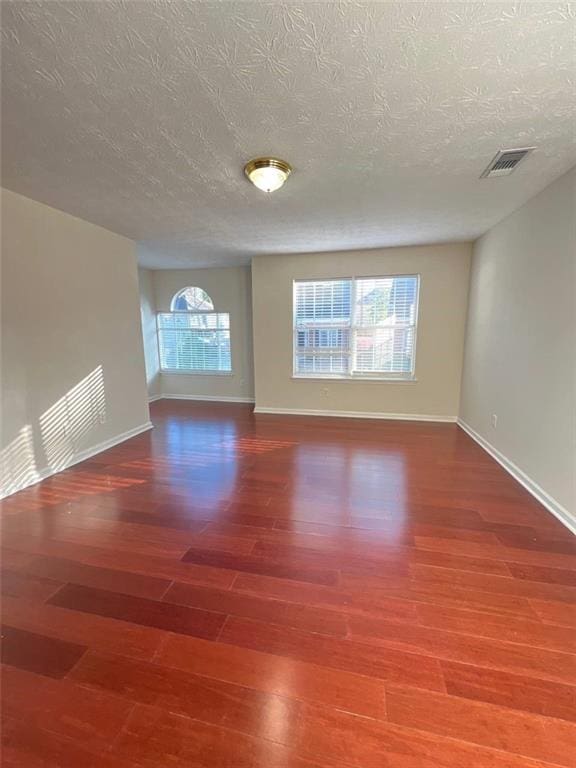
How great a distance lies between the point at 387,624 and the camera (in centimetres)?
143

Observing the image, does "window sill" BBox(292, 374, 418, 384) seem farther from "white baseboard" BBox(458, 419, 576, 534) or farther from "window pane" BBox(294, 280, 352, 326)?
"white baseboard" BBox(458, 419, 576, 534)

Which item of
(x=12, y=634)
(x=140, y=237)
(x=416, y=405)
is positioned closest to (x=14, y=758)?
(x=12, y=634)

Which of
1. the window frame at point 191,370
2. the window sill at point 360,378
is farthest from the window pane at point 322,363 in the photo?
the window frame at point 191,370

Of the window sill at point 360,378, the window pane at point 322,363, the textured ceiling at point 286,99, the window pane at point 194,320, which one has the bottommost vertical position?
the window sill at point 360,378

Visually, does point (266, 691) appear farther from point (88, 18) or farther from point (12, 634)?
point (88, 18)

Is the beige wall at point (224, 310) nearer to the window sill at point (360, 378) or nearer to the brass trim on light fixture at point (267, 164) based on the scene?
the window sill at point (360, 378)

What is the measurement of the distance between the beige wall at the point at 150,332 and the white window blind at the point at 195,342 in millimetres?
129

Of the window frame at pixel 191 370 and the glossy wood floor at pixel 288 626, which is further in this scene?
the window frame at pixel 191 370

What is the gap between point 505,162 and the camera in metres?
2.14

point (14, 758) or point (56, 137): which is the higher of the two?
point (56, 137)

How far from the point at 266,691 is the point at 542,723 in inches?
Answer: 37.6

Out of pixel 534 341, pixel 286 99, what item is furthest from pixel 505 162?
pixel 286 99

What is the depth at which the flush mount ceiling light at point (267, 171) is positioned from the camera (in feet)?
6.77

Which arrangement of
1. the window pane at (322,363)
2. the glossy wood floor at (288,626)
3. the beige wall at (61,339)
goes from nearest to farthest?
1. the glossy wood floor at (288,626)
2. the beige wall at (61,339)
3. the window pane at (322,363)
